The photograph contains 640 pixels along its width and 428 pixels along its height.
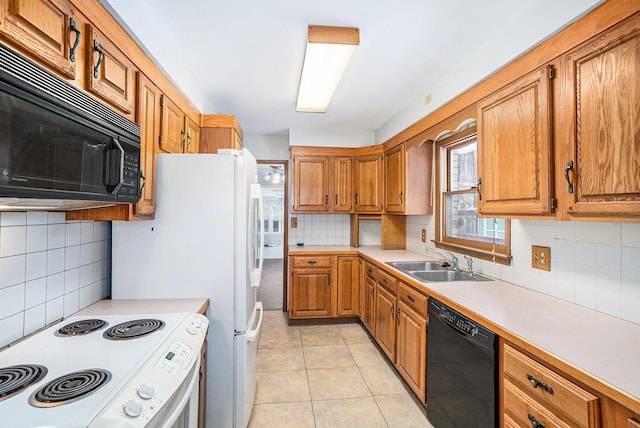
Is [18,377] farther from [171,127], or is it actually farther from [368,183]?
[368,183]

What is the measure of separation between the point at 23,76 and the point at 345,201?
3394 millimetres

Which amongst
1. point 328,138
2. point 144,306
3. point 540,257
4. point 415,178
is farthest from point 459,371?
point 328,138

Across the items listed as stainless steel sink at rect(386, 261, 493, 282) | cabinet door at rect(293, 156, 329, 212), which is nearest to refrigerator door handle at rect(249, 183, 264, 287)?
stainless steel sink at rect(386, 261, 493, 282)

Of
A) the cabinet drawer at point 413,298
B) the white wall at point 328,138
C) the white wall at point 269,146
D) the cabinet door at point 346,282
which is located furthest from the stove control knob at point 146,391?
the white wall at point 269,146

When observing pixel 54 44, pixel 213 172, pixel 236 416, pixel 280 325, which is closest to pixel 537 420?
pixel 236 416

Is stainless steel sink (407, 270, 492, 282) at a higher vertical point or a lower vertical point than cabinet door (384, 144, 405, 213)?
lower

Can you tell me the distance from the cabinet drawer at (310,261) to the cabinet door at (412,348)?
4.36ft

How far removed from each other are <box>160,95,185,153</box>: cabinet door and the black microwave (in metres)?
0.62

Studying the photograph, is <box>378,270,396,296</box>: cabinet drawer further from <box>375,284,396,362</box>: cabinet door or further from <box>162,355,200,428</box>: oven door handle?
<box>162,355,200,428</box>: oven door handle

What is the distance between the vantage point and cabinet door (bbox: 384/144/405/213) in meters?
3.24

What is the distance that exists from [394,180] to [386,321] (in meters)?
1.54

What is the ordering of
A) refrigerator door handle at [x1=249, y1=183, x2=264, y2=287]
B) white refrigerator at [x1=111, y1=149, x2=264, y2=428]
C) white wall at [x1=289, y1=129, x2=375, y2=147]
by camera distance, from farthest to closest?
1. white wall at [x1=289, y1=129, x2=375, y2=147]
2. refrigerator door handle at [x1=249, y1=183, x2=264, y2=287]
3. white refrigerator at [x1=111, y1=149, x2=264, y2=428]

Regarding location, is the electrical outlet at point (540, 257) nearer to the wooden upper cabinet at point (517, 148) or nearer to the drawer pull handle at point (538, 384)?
the wooden upper cabinet at point (517, 148)

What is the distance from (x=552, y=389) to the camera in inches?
42.7
